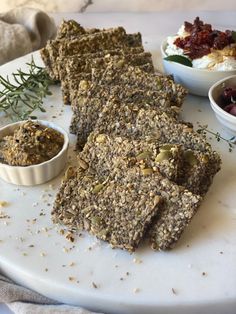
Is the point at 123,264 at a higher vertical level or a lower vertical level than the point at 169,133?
lower

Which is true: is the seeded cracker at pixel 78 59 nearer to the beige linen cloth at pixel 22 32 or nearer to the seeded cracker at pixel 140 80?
the seeded cracker at pixel 140 80

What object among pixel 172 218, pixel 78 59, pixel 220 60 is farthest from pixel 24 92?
pixel 172 218

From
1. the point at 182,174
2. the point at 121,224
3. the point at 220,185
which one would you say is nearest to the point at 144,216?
the point at 121,224

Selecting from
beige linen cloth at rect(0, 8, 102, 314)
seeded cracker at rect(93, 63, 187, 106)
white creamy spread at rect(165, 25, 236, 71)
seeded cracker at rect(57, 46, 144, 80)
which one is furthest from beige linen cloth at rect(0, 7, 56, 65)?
white creamy spread at rect(165, 25, 236, 71)

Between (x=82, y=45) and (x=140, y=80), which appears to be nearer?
(x=140, y=80)

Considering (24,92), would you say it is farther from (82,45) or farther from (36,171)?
(36,171)

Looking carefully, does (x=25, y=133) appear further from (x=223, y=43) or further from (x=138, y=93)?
(x=223, y=43)

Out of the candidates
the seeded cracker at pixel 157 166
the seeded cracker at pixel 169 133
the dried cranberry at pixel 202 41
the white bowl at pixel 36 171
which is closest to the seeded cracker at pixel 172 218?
the seeded cracker at pixel 157 166
